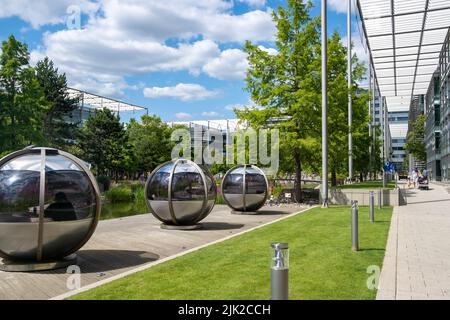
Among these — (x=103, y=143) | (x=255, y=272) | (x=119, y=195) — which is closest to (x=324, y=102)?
(x=255, y=272)

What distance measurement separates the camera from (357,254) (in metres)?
8.69

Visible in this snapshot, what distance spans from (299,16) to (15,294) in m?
20.8

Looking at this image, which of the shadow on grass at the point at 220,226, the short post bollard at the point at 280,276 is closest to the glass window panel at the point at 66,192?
the short post bollard at the point at 280,276

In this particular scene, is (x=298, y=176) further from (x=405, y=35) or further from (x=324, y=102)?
(x=405, y=35)

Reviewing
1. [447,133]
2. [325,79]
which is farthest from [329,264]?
[447,133]

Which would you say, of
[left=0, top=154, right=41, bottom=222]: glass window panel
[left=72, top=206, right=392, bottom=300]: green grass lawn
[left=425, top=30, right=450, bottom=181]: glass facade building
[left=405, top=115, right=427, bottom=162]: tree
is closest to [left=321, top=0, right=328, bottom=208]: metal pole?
[left=72, top=206, right=392, bottom=300]: green grass lawn

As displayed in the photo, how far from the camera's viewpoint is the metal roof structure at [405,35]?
40.7m

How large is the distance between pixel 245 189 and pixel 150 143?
37.4 meters

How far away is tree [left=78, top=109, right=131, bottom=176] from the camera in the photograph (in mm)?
49312

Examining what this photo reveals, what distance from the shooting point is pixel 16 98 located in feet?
109

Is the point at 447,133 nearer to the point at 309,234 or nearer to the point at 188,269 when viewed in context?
the point at 309,234

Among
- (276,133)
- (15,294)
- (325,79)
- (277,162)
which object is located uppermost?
(325,79)

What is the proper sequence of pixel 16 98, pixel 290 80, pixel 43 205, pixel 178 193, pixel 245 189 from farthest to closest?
pixel 16 98
pixel 290 80
pixel 245 189
pixel 178 193
pixel 43 205
